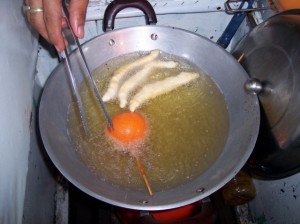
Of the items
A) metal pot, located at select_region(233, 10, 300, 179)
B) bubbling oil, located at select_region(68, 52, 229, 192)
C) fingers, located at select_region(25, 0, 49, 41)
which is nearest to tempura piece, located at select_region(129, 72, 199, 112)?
bubbling oil, located at select_region(68, 52, 229, 192)

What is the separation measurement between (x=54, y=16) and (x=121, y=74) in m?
0.29

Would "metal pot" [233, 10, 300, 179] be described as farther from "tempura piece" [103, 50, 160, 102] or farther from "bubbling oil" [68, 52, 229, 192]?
"tempura piece" [103, 50, 160, 102]

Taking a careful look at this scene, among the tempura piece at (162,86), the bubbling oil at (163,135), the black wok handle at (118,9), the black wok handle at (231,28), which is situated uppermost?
the black wok handle at (118,9)

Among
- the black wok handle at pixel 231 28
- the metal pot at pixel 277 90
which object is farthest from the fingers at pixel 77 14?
the black wok handle at pixel 231 28

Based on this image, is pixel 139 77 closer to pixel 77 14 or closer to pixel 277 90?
pixel 77 14

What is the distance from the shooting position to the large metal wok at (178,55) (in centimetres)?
63

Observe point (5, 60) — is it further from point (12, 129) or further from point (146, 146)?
point (146, 146)

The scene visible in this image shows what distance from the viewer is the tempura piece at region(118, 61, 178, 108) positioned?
87cm

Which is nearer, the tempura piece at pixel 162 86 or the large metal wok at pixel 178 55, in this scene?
the large metal wok at pixel 178 55

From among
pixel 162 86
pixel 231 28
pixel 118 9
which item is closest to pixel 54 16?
pixel 118 9

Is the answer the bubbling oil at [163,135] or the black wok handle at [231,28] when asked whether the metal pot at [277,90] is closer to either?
the bubbling oil at [163,135]

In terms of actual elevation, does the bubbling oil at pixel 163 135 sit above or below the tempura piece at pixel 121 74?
below

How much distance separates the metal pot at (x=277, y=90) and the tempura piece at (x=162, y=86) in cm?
19

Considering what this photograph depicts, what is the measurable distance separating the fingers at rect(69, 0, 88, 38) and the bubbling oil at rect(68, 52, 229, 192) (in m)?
0.20
